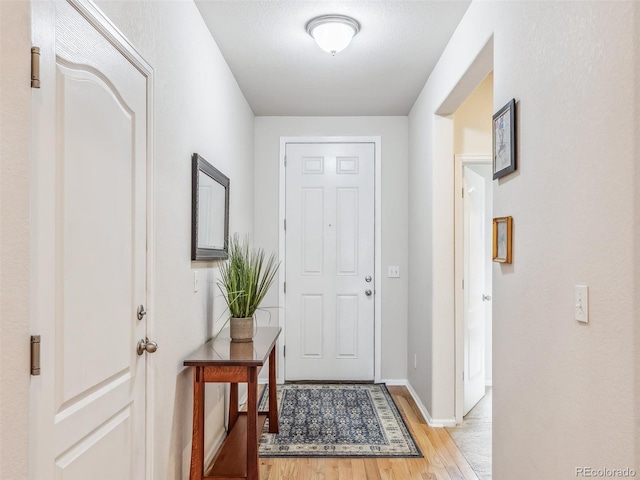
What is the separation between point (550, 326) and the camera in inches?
62.1

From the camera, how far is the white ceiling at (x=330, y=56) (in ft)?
8.39

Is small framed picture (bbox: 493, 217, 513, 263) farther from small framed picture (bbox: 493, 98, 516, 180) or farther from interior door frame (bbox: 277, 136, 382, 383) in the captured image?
interior door frame (bbox: 277, 136, 382, 383)

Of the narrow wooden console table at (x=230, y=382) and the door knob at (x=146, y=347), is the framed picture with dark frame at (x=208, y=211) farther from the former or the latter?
the door knob at (x=146, y=347)

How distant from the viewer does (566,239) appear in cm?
147

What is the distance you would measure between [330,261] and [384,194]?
826mm

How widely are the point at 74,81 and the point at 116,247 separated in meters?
0.54

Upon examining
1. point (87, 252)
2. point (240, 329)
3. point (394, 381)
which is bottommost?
point (394, 381)

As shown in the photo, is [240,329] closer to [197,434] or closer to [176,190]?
[197,434]

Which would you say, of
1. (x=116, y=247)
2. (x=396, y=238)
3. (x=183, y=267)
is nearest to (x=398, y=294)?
(x=396, y=238)

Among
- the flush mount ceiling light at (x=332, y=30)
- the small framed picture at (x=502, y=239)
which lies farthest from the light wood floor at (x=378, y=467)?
the flush mount ceiling light at (x=332, y=30)

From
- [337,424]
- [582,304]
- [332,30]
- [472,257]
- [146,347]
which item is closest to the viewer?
[582,304]

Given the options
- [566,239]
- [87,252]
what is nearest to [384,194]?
[566,239]

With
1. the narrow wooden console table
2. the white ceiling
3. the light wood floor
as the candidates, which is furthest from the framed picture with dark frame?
the light wood floor

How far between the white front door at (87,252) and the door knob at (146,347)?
1.4 inches
